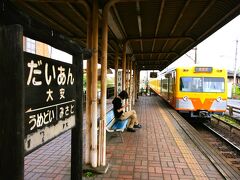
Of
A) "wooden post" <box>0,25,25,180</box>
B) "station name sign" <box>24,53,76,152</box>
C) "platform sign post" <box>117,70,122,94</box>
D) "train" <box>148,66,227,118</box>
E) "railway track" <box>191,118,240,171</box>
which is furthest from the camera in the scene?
"train" <box>148,66,227,118</box>

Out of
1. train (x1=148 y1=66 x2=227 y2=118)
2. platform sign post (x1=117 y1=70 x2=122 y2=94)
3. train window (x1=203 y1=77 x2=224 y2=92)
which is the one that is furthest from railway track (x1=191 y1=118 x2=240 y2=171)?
platform sign post (x1=117 y1=70 x2=122 y2=94)

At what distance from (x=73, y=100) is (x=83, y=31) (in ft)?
14.3

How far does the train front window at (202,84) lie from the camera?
11.2 metres

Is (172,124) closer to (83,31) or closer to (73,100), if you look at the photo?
(83,31)

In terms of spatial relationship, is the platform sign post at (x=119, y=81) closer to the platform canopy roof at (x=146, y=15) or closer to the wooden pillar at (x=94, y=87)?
the platform canopy roof at (x=146, y=15)

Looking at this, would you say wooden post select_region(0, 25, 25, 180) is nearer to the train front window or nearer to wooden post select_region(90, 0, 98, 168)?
wooden post select_region(90, 0, 98, 168)

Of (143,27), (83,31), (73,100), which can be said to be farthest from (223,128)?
(73,100)

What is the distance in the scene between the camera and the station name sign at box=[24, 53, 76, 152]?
5.14 feet

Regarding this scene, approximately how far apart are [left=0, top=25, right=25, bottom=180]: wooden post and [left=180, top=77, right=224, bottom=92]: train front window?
10660 millimetres

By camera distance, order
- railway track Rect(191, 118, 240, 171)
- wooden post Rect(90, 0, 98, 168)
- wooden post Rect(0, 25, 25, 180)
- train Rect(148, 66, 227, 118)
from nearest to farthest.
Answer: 1. wooden post Rect(0, 25, 25, 180)
2. wooden post Rect(90, 0, 98, 168)
3. railway track Rect(191, 118, 240, 171)
4. train Rect(148, 66, 227, 118)

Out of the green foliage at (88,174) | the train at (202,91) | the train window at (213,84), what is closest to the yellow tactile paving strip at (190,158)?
the green foliage at (88,174)

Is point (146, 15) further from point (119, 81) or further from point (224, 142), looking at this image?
point (224, 142)

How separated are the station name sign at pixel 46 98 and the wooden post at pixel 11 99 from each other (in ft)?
0.53

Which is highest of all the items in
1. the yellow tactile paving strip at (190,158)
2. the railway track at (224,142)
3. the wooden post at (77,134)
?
the wooden post at (77,134)
